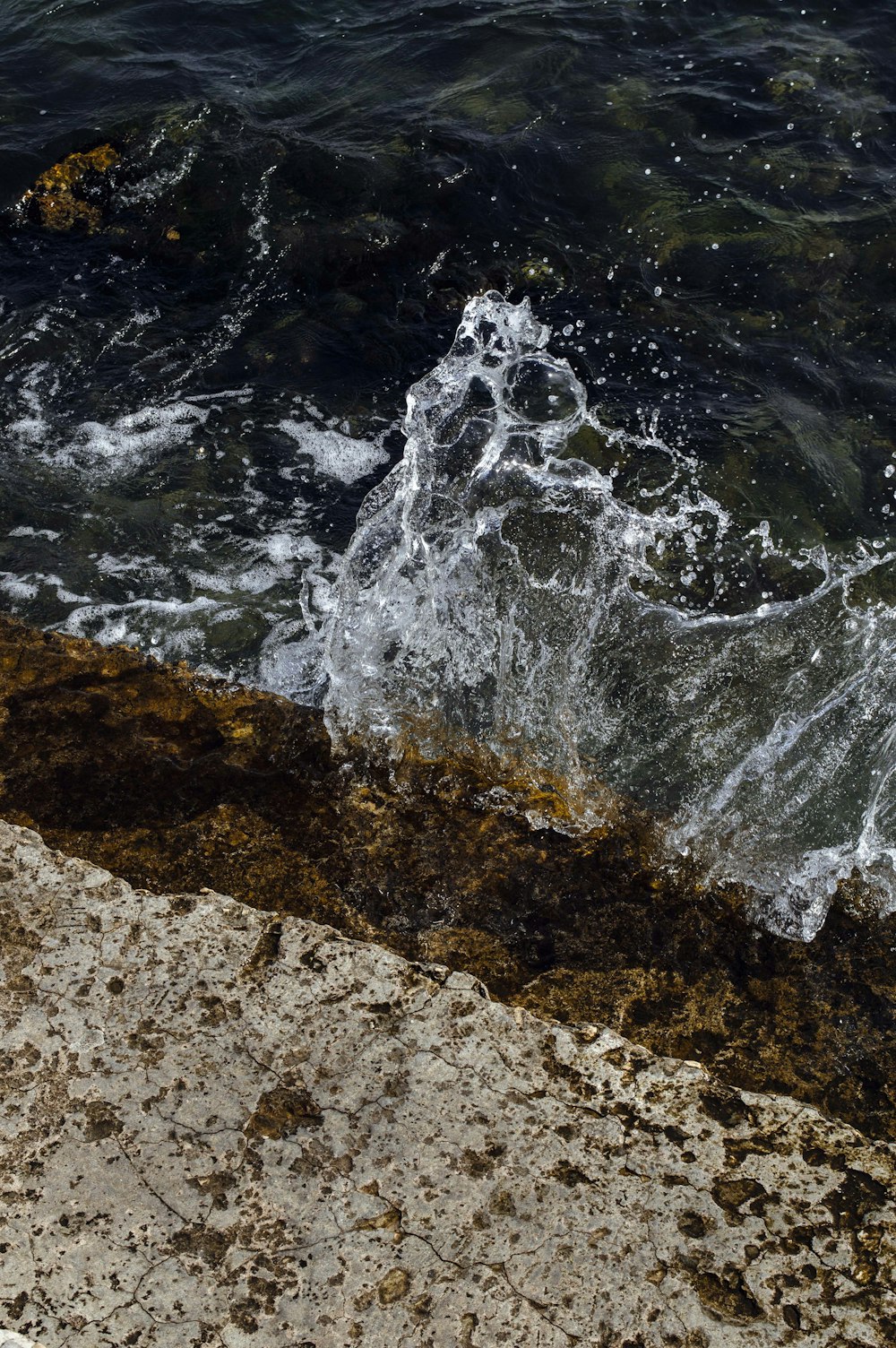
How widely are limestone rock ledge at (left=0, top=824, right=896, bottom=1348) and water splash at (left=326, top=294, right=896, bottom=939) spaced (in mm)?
780

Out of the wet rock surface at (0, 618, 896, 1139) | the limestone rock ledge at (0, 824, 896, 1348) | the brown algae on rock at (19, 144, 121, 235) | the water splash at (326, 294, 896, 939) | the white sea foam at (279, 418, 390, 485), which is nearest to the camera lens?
the limestone rock ledge at (0, 824, 896, 1348)

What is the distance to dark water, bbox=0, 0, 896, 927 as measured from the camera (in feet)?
13.1

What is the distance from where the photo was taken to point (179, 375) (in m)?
5.03

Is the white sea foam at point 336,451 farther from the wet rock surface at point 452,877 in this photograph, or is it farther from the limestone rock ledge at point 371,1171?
the limestone rock ledge at point 371,1171

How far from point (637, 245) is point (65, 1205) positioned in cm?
474

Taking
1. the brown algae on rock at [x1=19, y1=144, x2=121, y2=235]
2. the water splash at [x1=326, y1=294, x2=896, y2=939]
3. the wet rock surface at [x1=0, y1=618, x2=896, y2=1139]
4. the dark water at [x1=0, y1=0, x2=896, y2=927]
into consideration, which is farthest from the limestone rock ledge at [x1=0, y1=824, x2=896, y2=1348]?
the brown algae on rock at [x1=19, y1=144, x2=121, y2=235]

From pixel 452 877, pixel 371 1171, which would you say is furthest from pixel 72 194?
pixel 371 1171

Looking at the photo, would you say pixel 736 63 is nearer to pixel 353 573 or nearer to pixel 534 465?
pixel 534 465

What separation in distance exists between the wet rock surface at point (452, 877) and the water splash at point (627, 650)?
0.51ft

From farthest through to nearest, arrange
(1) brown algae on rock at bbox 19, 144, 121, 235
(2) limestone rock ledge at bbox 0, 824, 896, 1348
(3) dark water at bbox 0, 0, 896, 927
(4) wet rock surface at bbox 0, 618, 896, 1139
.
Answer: (1) brown algae on rock at bbox 19, 144, 121, 235 < (3) dark water at bbox 0, 0, 896, 927 < (4) wet rock surface at bbox 0, 618, 896, 1139 < (2) limestone rock ledge at bbox 0, 824, 896, 1348

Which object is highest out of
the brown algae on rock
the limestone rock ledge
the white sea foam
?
the brown algae on rock

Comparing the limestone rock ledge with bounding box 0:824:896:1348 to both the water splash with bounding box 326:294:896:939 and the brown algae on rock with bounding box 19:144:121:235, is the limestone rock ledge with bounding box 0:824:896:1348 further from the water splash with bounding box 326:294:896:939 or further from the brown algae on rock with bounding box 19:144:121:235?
the brown algae on rock with bounding box 19:144:121:235

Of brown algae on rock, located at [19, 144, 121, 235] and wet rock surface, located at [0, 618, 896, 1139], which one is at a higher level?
brown algae on rock, located at [19, 144, 121, 235]

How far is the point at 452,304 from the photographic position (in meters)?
5.26
